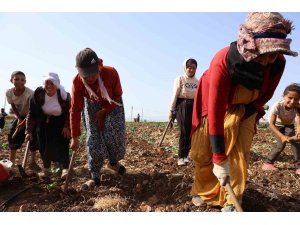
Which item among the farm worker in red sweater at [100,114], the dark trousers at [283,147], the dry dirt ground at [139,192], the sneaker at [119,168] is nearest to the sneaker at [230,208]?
the dry dirt ground at [139,192]

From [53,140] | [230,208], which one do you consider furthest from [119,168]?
[230,208]

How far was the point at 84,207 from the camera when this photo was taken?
317cm

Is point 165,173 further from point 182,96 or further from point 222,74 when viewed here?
point 222,74

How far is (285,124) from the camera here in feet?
16.2

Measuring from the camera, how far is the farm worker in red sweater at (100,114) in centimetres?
370

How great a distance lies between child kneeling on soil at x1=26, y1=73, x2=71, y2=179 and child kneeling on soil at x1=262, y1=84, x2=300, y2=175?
292cm

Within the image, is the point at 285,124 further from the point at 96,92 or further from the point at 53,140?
the point at 53,140

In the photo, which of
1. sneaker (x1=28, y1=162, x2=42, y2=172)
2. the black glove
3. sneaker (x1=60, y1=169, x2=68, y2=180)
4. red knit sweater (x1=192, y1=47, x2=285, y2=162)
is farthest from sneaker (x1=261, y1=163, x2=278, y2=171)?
sneaker (x1=28, y1=162, x2=42, y2=172)

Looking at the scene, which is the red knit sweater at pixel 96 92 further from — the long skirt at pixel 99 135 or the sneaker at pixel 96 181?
the sneaker at pixel 96 181

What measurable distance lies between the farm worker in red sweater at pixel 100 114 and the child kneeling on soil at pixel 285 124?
2.24 metres

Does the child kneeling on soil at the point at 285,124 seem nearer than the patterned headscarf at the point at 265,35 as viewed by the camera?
No

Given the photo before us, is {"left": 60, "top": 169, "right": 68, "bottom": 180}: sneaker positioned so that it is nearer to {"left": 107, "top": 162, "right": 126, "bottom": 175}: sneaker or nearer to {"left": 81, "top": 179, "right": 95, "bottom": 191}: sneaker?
{"left": 81, "top": 179, "right": 95, "bottom": 191}: sneaker

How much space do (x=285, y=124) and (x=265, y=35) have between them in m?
3.17

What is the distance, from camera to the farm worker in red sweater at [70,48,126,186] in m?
3.70
